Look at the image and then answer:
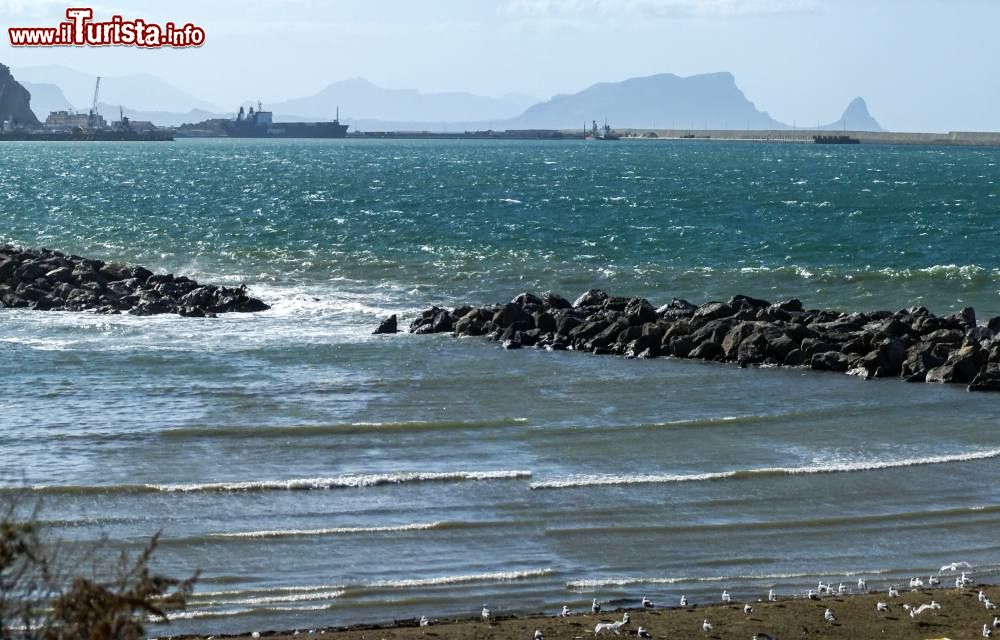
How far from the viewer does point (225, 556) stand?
54.4ft

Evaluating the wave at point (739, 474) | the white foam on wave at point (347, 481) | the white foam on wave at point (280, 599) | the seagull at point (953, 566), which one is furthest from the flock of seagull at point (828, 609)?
the white foam on wave at point (347, 481)

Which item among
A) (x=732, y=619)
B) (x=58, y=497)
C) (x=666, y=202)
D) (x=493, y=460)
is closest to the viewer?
(x=732, y=619)

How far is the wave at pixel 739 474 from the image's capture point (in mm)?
19984

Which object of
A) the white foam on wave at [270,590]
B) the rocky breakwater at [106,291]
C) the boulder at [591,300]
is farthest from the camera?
the rocky breakwater at [106,291]

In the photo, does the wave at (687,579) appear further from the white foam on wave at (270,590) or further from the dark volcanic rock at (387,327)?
the dark volcanic rock at (387,327)

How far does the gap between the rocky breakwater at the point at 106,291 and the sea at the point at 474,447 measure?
1.01 meters

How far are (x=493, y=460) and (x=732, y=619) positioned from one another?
7.67 m

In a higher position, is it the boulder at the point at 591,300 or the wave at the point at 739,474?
the boulder at the point at 591,300

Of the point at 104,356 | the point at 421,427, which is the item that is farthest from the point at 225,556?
the point at 104,356

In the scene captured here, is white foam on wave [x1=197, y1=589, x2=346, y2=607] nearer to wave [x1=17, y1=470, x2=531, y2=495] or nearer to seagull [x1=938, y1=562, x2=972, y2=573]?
wave [x1=17, y1=470, x2=531, y2=495]

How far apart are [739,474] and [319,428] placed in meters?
6.70

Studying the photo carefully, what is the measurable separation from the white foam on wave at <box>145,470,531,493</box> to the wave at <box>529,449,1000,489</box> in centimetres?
70

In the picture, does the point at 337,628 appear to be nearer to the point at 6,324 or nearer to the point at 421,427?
the point at 421,427

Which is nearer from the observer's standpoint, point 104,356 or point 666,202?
point 104,356
